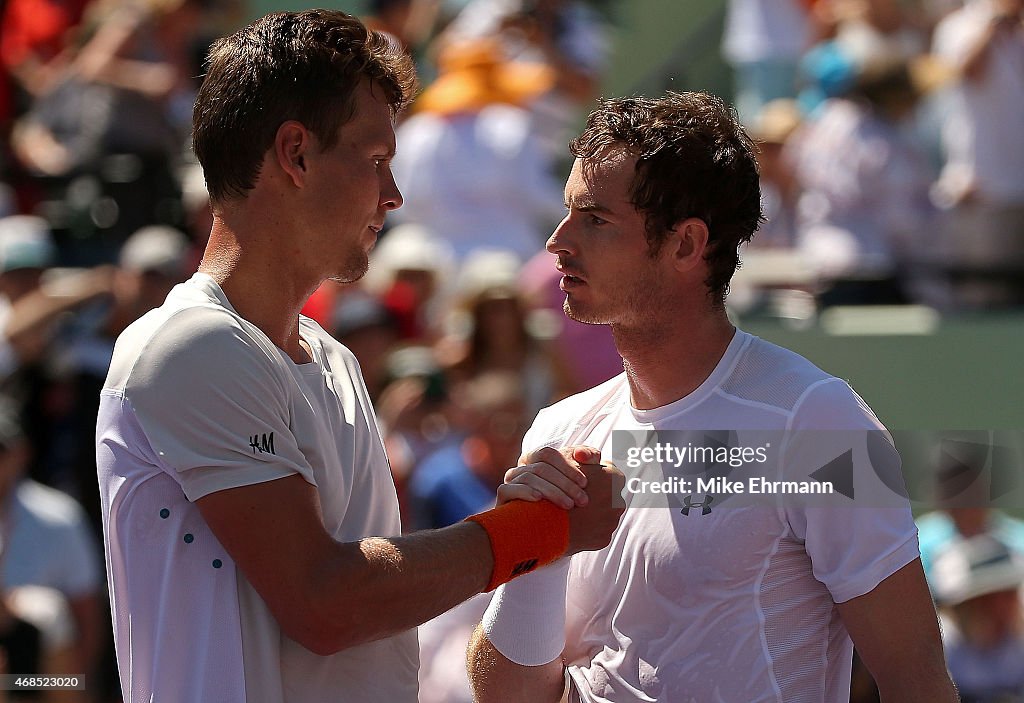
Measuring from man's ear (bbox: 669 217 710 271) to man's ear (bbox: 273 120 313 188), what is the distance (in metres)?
0.72

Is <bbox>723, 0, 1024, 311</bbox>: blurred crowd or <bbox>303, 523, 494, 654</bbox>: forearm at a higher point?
<bbox>723, 0, 1024, 311</bbox>: blurred crowd

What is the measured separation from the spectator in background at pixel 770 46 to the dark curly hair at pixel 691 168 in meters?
4.34

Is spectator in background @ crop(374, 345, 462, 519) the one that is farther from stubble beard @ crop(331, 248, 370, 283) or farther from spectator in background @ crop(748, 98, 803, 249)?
stubble beard @ crop(331, 248, 370, 283)

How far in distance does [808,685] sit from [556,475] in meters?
0.56

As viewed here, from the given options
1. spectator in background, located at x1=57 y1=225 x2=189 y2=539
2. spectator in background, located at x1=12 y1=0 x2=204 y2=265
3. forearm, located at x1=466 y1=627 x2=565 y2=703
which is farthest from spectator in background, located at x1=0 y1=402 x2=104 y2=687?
forearm, located at x1=466 y1=627 x2=565 y2=703

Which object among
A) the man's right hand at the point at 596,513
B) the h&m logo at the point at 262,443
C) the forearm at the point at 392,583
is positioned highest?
the h&m logo at the point at 262,443

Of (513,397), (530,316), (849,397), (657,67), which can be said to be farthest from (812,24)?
(849,397)

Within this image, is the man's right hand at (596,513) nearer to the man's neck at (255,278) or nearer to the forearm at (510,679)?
the forearm at (510,679)

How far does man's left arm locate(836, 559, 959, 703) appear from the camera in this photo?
2219 millimetres

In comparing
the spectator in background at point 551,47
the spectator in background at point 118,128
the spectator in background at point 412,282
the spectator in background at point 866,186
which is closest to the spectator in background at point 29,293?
the spectator in background at point 118,128

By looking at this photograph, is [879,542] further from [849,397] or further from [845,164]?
[845,164]

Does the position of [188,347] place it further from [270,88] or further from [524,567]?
[524,567]

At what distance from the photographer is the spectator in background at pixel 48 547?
4.85m

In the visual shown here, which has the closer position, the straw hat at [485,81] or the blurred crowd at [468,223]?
the blurred crowd at [468,223]
